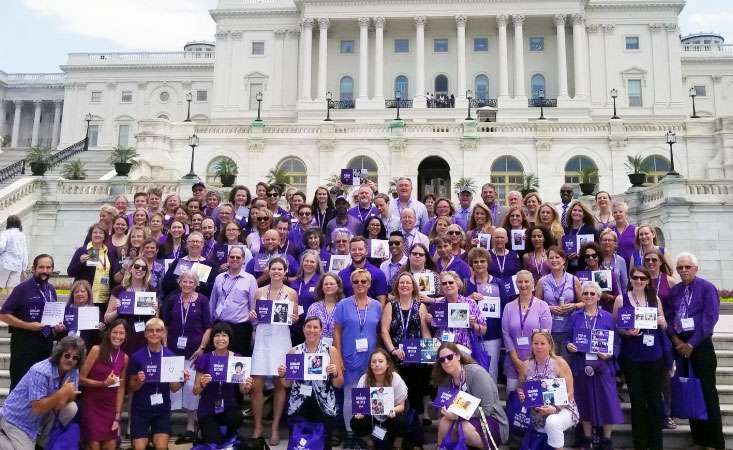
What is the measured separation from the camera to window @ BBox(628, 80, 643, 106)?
205 ft

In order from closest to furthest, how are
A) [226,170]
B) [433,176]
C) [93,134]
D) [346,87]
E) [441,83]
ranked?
[226,170] < [433,176] < [441,83] < [346,87] < [93,134]

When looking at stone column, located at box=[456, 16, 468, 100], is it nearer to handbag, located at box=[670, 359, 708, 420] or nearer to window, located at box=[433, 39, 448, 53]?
window, located at box=[433, 39, 448, 53]

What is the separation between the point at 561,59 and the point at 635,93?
8.87m

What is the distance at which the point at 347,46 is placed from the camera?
6594cm

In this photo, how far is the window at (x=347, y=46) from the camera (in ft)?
216

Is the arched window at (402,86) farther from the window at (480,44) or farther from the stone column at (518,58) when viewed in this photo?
the stone column at (518,58)

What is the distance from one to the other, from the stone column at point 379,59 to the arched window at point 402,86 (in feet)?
7.46

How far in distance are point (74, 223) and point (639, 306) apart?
2544 cm

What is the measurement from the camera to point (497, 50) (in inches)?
2530

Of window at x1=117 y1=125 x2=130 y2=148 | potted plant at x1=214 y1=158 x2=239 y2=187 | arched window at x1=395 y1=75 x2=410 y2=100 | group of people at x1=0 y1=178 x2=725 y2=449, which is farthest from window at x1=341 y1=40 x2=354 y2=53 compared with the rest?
group of people at x1=0 y1=178 x2=725 y2=449

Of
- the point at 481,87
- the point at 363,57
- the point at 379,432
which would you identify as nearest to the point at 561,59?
the point at 481,87

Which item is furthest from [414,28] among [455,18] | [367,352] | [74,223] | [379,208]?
[367,352]

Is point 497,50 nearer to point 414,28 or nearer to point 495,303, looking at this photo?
point 414,28

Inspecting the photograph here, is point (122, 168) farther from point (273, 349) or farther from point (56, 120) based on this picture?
point (56, 120)
